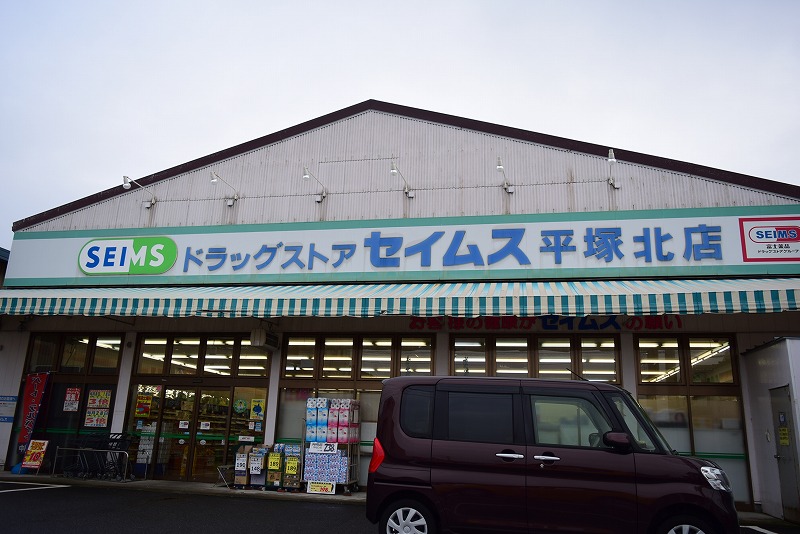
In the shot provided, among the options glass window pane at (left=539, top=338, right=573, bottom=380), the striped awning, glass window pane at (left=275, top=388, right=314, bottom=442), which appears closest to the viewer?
the striped awning

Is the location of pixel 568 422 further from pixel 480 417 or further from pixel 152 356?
pixel 152 356

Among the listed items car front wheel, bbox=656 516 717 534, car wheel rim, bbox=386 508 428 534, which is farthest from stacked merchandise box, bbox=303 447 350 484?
car front wheel, bbox=656 516 717 534

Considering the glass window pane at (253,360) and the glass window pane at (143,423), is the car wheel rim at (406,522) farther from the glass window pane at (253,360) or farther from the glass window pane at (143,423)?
the glass window pane at (143,423)

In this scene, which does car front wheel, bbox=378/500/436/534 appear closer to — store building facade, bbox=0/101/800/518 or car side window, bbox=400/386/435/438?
car side window, bbox=400/386/435/438

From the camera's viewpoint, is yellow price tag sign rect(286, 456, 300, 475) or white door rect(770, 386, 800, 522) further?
yellow price tag sign rect(286, 456, 300, 475)

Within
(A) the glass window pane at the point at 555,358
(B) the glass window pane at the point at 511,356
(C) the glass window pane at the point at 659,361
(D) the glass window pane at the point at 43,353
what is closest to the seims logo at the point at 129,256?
(D) the glass window pane at the point at 43,353

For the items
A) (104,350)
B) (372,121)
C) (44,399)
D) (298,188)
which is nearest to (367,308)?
(298,188)

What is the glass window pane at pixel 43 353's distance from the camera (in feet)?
42.3

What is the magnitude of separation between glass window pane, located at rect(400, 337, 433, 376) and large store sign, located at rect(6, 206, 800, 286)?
4.03ft

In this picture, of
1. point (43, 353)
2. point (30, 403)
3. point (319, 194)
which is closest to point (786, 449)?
point (319, 194)

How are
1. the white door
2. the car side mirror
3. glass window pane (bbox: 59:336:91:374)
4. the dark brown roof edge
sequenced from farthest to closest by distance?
1. glass window pane (bbox: 59:336:91:374)
2. the dark brown roof edge
3. the white door
4. the car side mirror

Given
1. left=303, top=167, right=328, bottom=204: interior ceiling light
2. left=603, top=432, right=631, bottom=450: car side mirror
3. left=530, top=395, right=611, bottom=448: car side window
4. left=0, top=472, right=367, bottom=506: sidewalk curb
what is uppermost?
left=303, top=167, right=328, bottom=204: interior ceiling light

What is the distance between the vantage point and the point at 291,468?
1059 cm

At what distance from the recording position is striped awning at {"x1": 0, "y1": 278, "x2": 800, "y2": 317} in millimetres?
8789
